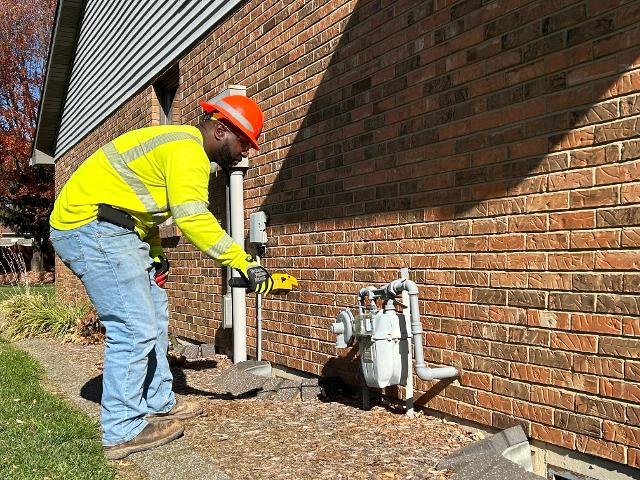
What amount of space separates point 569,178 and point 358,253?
1918mm

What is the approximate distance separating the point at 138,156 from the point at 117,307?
903mm

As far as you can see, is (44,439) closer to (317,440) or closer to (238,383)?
(238,383)

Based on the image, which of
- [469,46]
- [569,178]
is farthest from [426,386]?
[469,46]

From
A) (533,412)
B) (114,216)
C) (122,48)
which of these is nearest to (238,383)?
(114,216)

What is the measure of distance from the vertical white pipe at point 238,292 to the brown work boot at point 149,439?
2.17 metres

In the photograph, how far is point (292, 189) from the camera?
18.5ft

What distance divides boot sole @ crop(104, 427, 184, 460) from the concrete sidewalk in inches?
1.0

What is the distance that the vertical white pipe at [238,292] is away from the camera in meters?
6.28

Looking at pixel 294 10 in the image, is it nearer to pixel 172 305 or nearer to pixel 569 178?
pixel 569 178

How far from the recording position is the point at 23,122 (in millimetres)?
28125

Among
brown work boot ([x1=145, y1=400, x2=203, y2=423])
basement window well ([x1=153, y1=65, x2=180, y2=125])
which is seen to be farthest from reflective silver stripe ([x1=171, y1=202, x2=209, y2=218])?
basement window well ([x1=153, y1=65, x2=180, y2=125])

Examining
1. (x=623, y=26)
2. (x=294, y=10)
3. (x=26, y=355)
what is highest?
(x=294, y=10)

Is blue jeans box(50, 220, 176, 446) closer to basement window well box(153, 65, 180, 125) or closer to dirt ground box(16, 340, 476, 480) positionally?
dirt ground box(16, 340, 476, 480)

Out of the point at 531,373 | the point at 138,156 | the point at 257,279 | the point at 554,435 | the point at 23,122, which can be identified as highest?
the point at 23,122
